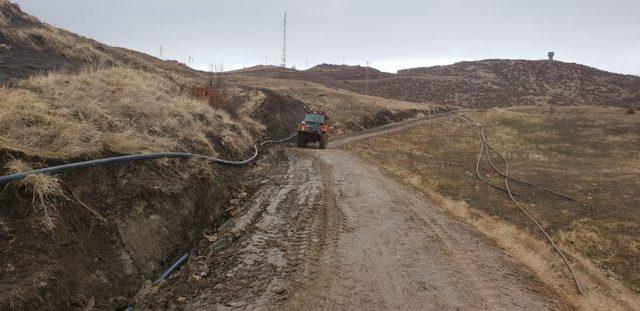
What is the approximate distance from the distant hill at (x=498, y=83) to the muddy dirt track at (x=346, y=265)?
7009 centimetres

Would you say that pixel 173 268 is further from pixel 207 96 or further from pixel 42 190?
pixel 207 96

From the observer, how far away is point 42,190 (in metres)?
6.29

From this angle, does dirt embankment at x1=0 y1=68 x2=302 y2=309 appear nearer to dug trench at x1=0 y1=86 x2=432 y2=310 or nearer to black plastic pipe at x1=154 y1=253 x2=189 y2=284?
dug trench at x1=0 y1=86 x2=432 y2=310

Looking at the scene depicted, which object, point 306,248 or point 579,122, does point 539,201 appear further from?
point 579,122

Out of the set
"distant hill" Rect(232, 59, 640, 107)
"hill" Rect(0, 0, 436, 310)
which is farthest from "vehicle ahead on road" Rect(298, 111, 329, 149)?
"distant hill" Rect(232, 59, 640, 107)

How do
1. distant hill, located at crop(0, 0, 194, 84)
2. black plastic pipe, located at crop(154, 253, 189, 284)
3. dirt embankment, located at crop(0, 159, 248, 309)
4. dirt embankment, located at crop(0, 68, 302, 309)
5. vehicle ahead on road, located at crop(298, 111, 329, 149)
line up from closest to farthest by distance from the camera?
1. dirt embankment, located at crop(0, 159, 248, 309)
2. dirt embankment, located at crop(0, 68, 302, 309)
3. black plastic pipe, located at crop(154, 253, 189, 284)
4. distant hill, located at crop(0, 0, 194, 84)
5. vehicle ahead on road, located at crop(298, 111, 329, 149)

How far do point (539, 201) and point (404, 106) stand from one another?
4530 cm

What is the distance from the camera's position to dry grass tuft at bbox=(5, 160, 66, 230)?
20.2ft

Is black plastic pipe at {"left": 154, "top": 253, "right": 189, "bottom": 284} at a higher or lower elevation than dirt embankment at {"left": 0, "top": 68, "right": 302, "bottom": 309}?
lower

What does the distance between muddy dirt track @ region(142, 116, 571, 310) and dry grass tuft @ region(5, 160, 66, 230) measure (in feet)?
5.73

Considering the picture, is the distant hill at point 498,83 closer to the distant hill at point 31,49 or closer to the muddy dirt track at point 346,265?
the distant hill at point 31,49

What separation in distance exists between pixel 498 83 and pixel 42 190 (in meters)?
99.5

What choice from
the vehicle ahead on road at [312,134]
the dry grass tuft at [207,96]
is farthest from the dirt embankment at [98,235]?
the vehicle ahead on road at [312,134]

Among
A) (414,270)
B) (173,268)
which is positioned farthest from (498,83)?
(173,268)
